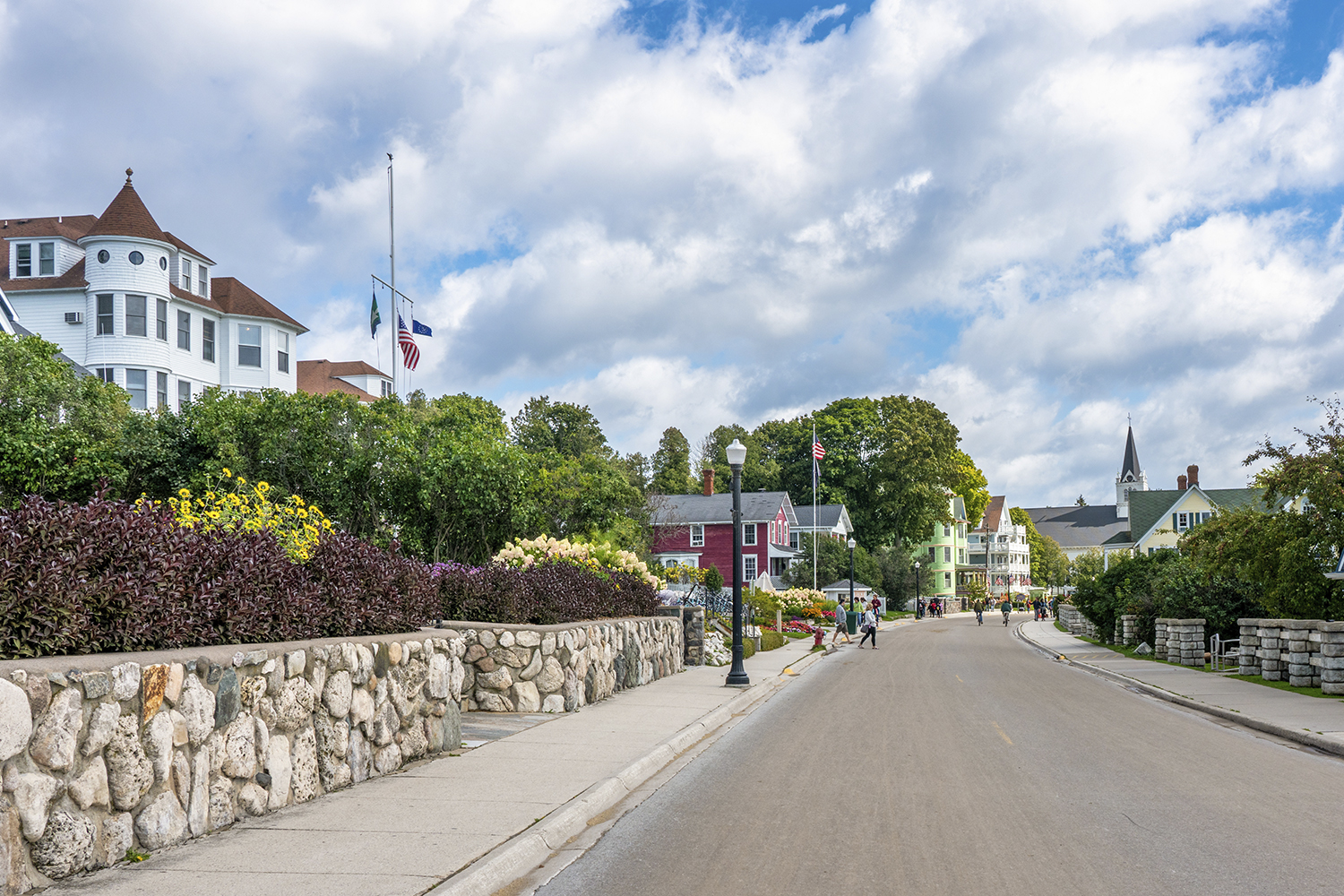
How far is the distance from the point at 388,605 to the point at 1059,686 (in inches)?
619

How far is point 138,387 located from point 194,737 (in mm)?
32960

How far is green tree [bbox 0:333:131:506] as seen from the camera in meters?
23.8

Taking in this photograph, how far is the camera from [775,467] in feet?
297

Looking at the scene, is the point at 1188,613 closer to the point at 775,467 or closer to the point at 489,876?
the point at 489,876

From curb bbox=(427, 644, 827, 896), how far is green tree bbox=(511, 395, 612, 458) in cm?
6018

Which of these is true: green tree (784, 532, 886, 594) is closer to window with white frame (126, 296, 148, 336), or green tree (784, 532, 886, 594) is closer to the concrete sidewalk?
window with white frame (126, 296, 148, 336)

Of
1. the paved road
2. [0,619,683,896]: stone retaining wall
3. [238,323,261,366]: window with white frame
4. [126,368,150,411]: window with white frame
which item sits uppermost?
[238,323,261,366]: window with white frame

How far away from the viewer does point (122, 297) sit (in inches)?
1400

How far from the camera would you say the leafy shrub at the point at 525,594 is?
14.0 meters

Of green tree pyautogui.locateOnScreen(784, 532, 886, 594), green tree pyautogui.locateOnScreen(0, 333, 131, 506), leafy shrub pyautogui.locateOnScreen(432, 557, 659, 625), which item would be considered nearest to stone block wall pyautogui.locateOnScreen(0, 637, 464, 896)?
leafy shrub pyautogui.locateOnScreen(432, 557, 659, 625)

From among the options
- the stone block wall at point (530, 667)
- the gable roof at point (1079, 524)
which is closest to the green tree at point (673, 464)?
the stone block wall at point (530, 667)

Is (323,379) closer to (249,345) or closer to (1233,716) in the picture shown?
(249,345)

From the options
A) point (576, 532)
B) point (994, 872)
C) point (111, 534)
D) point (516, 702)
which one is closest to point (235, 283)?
point (576, 532)

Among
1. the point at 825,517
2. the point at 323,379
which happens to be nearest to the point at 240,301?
the point at 323,379
